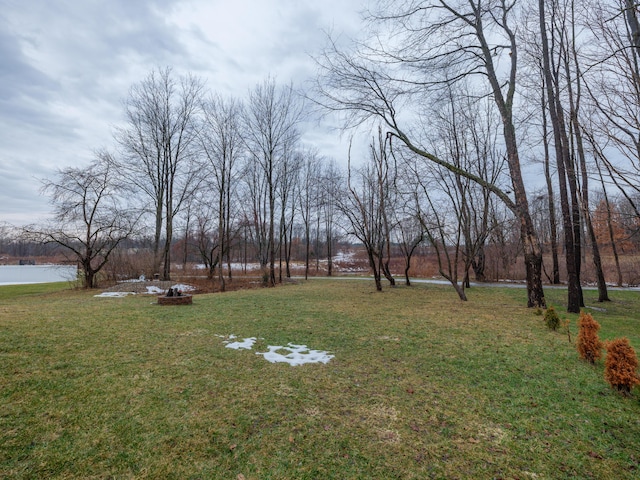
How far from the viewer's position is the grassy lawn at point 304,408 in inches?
77.2

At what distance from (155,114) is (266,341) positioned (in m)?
15.5

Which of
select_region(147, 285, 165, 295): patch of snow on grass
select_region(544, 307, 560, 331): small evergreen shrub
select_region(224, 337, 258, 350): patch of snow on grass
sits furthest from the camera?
select_region(147, 285, 165, 295): patch of snow on grass

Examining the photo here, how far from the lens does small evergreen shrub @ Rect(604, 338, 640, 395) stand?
2.93 metres

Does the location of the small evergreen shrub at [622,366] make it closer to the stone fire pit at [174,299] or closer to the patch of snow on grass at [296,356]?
the patch of snow on grass at [296,356]

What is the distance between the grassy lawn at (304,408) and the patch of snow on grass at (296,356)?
0.19 meters

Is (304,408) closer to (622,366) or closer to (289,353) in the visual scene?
(289,353)

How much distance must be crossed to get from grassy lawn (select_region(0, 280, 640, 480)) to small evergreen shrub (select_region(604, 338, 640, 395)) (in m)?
0.12

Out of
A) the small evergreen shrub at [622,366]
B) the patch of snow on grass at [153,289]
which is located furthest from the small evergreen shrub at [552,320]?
the patch of snow on grass at [153,289]

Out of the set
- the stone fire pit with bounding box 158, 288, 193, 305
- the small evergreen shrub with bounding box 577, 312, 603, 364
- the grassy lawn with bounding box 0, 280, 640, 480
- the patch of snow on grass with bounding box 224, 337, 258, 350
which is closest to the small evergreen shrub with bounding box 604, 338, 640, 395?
the grassy lawn with bounding box 0, 280, 640, 480

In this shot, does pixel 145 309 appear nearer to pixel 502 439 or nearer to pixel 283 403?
pixel 283 403

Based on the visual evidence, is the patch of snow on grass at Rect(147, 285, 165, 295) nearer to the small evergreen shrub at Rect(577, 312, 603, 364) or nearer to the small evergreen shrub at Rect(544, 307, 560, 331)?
the small evergreen shrub at Rect(544, 307, 560, 331)

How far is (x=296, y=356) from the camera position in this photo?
407 cm

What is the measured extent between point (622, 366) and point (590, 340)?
98 centimetres

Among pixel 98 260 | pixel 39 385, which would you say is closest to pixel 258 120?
pixel 98 260
